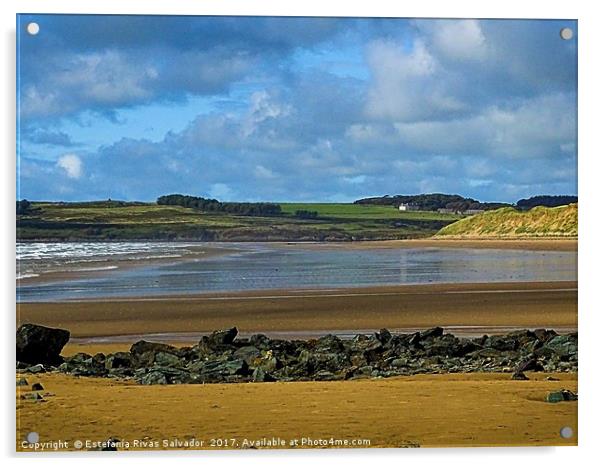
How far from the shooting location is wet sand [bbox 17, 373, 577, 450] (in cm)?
666

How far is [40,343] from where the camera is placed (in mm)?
6844

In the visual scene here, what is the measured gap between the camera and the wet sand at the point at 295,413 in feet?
21.9

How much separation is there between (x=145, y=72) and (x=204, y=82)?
0.42m

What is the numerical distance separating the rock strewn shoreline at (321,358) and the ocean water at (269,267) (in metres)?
0.39

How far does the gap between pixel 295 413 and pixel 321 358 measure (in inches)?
22.8

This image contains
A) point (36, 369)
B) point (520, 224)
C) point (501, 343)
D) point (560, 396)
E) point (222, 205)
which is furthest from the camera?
point (520, 224)

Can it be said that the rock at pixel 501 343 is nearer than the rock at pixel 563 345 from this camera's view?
No

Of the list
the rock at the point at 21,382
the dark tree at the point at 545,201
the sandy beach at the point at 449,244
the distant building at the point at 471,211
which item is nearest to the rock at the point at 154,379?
the rock at the point at 21,382

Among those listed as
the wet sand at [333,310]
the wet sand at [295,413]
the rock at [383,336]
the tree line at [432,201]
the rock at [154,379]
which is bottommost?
the wet sand at [295,413]

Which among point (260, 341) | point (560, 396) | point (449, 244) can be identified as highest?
point (449, 244)

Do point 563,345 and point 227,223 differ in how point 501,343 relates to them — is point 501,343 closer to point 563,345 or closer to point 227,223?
point 563,345

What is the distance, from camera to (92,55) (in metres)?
7.00
